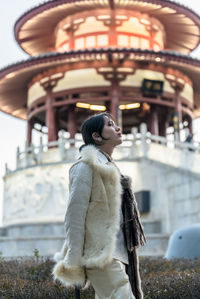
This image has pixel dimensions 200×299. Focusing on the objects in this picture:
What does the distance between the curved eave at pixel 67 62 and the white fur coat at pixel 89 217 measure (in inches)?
630

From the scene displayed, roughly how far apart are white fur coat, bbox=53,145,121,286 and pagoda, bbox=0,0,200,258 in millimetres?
14219

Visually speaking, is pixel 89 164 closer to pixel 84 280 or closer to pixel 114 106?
pixel 84 280

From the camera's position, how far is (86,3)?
2123 centimetres

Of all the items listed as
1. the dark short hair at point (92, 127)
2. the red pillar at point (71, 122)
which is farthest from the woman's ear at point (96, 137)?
the red pillar at point (71, 122)

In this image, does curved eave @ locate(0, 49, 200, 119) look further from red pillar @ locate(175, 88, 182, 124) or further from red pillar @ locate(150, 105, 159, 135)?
red pillar @ locate(150, 105, 159, 135)

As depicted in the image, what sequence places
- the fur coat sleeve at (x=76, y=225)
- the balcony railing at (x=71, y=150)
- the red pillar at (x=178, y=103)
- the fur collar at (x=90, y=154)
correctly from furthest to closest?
the red pillar at (x=178, y=103) < the balcony railing at (x=71, y=150) < the fur collar at (x=90, y=154) < the fur coat sleeve at (x=76, y=225)

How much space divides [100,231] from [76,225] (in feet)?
0.56

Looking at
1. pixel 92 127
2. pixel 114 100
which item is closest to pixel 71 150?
pixel 114 100

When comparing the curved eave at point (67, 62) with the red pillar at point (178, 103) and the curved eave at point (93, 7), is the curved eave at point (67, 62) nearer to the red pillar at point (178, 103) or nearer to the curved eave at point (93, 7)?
the red pillar at point (178, 103)

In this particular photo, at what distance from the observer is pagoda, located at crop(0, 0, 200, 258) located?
64.5 ft

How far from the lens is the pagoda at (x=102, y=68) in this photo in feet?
64.5

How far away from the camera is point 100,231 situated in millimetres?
3354

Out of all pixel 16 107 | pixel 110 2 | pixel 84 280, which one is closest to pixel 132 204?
pixel 84 280

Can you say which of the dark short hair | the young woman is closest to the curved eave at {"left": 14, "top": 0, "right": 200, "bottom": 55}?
the dark short hair
